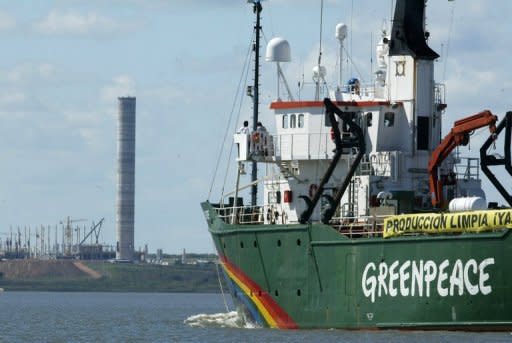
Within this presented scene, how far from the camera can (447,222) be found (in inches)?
1752

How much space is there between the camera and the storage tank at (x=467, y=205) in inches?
1796

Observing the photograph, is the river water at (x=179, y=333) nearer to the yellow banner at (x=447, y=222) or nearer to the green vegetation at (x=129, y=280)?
the yellow banner at (x=447, y=222)

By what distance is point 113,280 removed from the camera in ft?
635

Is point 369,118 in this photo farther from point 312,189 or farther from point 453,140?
point 453,140

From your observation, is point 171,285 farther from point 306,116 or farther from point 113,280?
point 306,116

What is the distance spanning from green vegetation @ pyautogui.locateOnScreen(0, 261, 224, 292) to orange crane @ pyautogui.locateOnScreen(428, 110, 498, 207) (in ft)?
464

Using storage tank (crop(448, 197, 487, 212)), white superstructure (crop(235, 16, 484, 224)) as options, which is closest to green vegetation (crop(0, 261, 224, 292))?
white superstructure (crop(235, 16, 484, 224))

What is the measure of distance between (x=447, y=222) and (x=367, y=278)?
11.2ft

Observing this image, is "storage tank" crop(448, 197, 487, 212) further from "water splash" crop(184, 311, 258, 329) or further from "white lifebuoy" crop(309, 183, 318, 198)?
"water splash" crop(184, 311, 258, 329)

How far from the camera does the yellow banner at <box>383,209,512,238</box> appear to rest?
4297 centimetres

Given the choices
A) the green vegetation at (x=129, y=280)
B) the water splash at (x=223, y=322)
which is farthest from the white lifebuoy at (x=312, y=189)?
the green vegetation at (x=129, y=280)

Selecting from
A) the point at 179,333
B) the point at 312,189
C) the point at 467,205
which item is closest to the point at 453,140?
the point at 467,205

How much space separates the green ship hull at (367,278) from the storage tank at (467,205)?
1602 millimetres

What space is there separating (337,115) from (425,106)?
2.81 m
